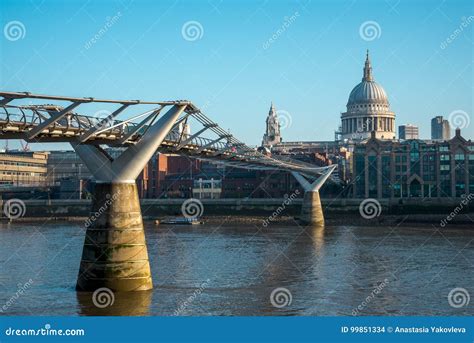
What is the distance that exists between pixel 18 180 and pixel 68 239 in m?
83.2

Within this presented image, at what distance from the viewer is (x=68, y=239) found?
64.1m

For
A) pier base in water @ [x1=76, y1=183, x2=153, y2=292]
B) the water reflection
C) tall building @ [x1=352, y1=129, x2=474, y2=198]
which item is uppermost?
tall building @ [x1=352, y1=129, x2=474, y2=198]

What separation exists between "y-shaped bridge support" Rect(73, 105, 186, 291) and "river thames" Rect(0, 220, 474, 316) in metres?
0.84

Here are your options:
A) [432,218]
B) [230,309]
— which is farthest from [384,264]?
[432,218]

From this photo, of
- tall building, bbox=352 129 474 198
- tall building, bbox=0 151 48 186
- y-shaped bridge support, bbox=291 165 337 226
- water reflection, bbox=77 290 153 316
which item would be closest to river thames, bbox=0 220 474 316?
water reflection, bbox=77 290 153 316

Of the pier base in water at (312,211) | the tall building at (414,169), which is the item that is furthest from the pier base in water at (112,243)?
the tall building at (414,169)

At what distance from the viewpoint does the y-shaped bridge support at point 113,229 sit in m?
30.6

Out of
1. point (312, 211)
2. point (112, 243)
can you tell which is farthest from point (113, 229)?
point (312, 211)

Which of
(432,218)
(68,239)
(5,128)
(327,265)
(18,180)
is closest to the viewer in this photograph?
(5,128)

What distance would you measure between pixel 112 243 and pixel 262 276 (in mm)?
10255

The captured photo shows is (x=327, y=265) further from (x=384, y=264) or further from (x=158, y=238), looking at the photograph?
(x=158, y=238)

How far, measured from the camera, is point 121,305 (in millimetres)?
28453

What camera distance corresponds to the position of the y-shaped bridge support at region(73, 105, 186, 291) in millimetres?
30641

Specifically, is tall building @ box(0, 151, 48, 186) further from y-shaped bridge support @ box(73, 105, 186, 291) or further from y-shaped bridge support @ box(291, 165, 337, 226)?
y-shaped bridge support @ box(73, 105, 186, 291)
